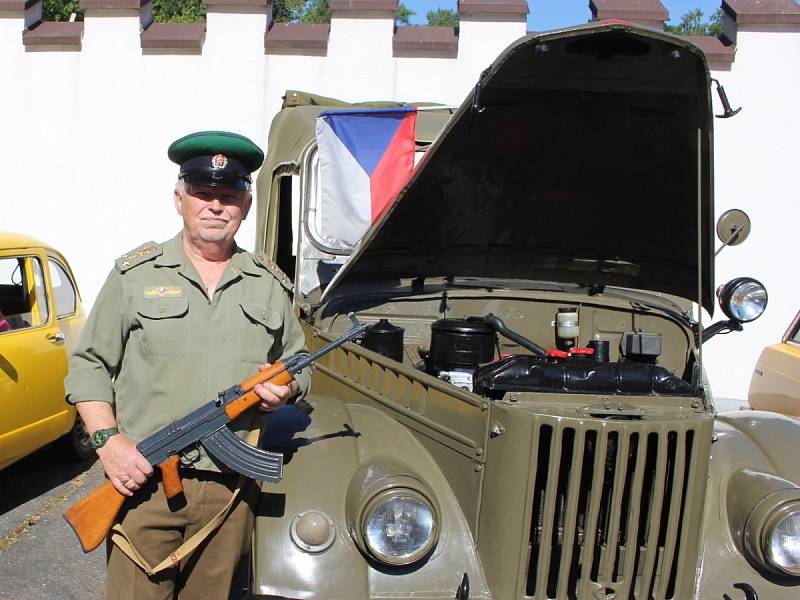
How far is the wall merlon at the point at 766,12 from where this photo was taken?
854cm

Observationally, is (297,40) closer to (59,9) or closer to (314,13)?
(59,9)

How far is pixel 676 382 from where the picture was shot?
3.16m

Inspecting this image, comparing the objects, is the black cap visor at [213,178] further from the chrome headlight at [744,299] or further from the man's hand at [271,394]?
the chrome headlight at [744,299]

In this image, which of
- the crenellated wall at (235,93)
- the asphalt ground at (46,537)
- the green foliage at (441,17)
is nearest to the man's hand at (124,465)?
the asphalt ground at (46,537)

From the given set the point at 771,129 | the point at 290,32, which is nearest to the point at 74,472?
the point at 290,32

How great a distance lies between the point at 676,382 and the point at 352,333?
1303 millimetres

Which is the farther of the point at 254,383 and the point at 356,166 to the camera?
the point at 356,166

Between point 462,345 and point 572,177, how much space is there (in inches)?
42.4

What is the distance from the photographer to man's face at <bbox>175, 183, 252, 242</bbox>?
273 centimetres

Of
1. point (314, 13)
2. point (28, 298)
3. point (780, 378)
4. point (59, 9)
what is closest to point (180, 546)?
point (28, 298)

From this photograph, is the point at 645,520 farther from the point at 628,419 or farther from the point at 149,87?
the point at 149,87

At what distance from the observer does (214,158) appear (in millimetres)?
2752

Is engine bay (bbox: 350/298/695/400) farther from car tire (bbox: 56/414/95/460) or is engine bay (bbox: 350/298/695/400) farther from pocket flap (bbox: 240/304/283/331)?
car tire (bbox: 56/414/95/460)

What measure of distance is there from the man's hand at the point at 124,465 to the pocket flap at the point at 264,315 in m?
0.57
